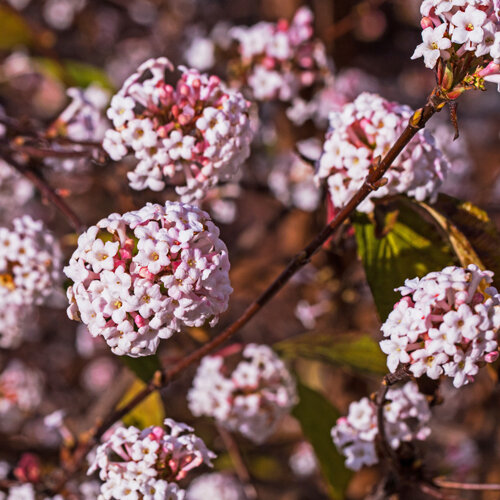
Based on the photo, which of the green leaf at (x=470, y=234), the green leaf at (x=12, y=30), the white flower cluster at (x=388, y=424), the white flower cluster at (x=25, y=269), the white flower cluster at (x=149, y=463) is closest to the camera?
the white flower cluster at (x=149, y=463)

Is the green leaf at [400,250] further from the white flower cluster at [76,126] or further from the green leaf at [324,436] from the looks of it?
the white flower cluster at [76,126]

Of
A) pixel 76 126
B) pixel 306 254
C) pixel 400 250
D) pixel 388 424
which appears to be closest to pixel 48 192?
pixel 76 126

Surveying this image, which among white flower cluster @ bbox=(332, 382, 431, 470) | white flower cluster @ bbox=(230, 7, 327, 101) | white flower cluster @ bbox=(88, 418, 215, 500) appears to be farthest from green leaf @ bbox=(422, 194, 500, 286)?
white flower cluster @ bbox=(230, 7, 327, 101)

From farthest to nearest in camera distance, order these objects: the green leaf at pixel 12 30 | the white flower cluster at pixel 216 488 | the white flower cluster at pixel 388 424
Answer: the green leaf at pixel 12 30
the white flower cluster at pixel 216 488
the white flower cluster at pixel 388 424

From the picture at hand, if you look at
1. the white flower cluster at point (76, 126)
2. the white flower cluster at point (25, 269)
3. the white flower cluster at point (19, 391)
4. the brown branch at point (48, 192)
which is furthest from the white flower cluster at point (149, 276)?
the white flower cluster at point (19, 391)

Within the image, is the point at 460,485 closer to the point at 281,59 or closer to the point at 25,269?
the point at 25,269

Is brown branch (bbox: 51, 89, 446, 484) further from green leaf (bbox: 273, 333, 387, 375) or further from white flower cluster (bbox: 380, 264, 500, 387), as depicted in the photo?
green leaf (bbox: 273, 333, 387, 375)
